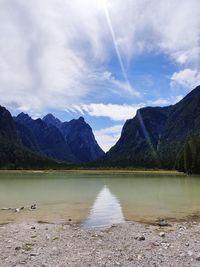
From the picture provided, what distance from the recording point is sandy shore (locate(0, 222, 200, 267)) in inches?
723

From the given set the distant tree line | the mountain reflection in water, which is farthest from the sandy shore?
the distant tree line

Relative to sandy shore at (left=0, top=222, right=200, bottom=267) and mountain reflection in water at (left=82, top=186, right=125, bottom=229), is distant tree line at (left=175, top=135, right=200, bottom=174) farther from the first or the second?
sandy shore at (left=0, top=222, right=200, bottom=267)

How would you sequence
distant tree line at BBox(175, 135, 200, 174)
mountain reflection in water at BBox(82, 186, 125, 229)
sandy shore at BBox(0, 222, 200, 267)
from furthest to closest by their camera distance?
distant tree line at BBox(175, 135, 200, 174)
mountain reflection in water at BBox(82, 186, 125, 229)
sandy shore at BBox(0, 222, 200, 267)

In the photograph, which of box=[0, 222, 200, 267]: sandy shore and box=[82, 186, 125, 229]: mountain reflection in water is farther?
box=[82, 186, 125, 229]: mountain reflection in water

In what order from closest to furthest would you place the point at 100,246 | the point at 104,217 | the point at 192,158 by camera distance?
the point at 100,246, the point at 104,217, the point at 192,158

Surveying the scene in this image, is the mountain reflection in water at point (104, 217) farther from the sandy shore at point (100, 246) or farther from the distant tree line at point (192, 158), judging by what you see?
the distant tree line at point (192, 158)

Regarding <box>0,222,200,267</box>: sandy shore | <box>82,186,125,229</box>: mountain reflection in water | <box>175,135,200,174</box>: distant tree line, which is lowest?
<box>0,222,200,267</box>: sandy shore

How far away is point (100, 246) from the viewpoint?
862 inches

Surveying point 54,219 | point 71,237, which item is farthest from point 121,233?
point 54,219

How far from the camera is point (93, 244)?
883 inches

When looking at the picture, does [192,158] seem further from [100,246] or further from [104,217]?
[100,246]

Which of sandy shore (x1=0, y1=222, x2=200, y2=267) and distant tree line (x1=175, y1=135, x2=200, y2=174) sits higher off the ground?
distant tree line (x1=175, y1=135, x2=200, y2=174)

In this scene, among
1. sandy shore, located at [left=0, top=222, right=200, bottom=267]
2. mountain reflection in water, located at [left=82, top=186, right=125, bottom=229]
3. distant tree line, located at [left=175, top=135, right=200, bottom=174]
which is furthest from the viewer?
distant tree line, located at [left=175, top=135, right=200, bottom=174]

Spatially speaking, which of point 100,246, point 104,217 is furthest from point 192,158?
point 100,246
